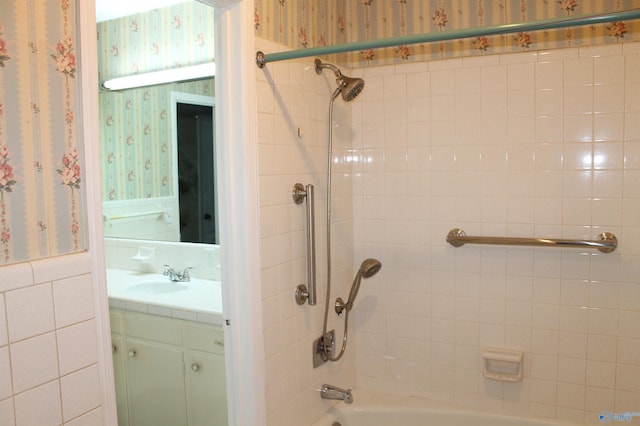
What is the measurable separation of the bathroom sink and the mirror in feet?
0.95

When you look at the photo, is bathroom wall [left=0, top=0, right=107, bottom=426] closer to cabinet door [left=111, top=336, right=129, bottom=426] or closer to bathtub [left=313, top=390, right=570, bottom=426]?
bathtub [left=313, top=390, right=570, bottom=426]

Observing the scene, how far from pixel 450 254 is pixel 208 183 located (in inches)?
58.2

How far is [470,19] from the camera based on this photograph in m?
2.30

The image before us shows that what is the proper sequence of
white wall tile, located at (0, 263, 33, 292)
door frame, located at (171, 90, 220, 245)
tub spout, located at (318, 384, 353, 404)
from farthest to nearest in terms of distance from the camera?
1. door frame, located at (171, 90, 220, 245)
2. tub spout, located at (318, 384, 353, 404)
3. white wall tile, located at (0, 263, 33, 292)

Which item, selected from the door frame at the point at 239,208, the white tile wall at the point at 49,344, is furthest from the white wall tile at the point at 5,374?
the door frame at the point at 239,208

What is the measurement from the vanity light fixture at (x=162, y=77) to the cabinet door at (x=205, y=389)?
1.53 meters

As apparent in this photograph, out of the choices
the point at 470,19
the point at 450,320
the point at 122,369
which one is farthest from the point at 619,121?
the point at 122,369

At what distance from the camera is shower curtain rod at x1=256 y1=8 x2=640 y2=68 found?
1.25 metres

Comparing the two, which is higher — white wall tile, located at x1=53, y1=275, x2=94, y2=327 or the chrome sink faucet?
white wall tile, located at x1=53, y1=275, x2=94, y2=327

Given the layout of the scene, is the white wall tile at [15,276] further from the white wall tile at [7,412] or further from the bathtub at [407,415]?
the bathtub at [407,415]

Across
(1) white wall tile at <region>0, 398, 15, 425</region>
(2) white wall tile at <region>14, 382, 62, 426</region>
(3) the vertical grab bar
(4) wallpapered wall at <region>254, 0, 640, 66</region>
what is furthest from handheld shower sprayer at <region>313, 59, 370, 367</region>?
(1) white wall tile at <region>0, 398, 15, 425</region>

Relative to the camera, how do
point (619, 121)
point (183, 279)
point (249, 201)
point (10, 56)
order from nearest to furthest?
point (10, 56)
point (249, 201)
point (619, 121)
point (183, 279)

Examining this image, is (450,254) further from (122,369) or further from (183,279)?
(122,369)

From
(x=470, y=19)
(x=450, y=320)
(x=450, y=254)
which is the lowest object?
(x=450, y=320)
